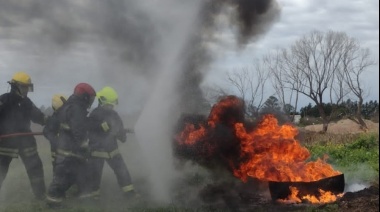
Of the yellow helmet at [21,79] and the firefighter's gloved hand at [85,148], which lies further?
the yellow helmet at [21,79]

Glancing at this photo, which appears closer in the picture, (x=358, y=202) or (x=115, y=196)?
(x=358, y=202)

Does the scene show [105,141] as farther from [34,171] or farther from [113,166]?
[34,171]

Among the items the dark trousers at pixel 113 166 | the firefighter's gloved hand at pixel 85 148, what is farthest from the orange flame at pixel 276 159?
the firefighter's gloved hand at pixel 85 148

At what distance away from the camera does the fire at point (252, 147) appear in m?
9.17

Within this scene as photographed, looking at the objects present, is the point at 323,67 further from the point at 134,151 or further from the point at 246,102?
the point at 134,151

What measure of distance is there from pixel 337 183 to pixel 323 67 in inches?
453

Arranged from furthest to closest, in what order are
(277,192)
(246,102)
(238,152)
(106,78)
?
(106,78), (246,102), (238,152), (277,192)

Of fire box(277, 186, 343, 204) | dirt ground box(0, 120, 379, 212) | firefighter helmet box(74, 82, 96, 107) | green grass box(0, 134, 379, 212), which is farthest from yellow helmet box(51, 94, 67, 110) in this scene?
fire box(277, 186, 343, 204)

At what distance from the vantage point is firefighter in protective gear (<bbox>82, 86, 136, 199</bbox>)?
9570 millimetres

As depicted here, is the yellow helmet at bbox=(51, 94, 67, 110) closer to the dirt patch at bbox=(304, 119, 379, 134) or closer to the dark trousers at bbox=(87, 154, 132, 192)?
the dark trousers at bbox=(87, 154, 132, 192)

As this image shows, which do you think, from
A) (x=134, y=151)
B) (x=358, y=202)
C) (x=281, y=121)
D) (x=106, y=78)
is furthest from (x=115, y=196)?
(x=358, y=202)

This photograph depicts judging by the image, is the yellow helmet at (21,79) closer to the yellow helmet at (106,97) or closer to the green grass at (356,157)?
the yellow helmet at (106,97)

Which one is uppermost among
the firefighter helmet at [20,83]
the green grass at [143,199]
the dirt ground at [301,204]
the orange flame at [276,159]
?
the firefighter helmet at [20,83]

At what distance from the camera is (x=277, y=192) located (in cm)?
863
